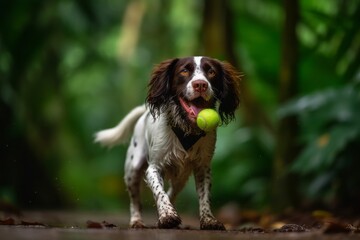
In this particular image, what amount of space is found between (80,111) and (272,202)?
35.1 ft

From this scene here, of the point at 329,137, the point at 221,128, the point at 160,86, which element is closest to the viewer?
Answer: the point at 160,86

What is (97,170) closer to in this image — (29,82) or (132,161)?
(29,82)

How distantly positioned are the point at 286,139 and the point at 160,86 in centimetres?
357

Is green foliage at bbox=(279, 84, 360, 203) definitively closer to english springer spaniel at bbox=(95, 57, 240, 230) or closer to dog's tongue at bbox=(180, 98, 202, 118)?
english springer spaniel at bbox=(95, 57, 240, 230)

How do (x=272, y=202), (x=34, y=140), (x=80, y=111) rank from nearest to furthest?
(x=272, y=202)
(x=34, y=140)
(x=80, y=111)

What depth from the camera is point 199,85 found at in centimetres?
591

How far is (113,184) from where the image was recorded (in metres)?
18.7

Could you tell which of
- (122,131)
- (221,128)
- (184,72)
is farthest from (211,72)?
(221,128)

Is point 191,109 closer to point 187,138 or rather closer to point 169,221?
point 187,138

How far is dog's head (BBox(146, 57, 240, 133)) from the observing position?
616 centimetres

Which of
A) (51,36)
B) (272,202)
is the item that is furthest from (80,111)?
(272,202)

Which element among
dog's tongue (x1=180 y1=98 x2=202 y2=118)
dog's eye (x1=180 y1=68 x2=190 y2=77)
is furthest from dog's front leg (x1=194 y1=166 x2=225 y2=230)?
dog's eye (x1=180 y1=68 x2=190 y2=77)

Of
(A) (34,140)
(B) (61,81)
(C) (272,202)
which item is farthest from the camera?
(B) (61,81)

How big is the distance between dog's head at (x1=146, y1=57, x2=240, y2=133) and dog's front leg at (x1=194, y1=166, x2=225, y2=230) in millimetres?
464
